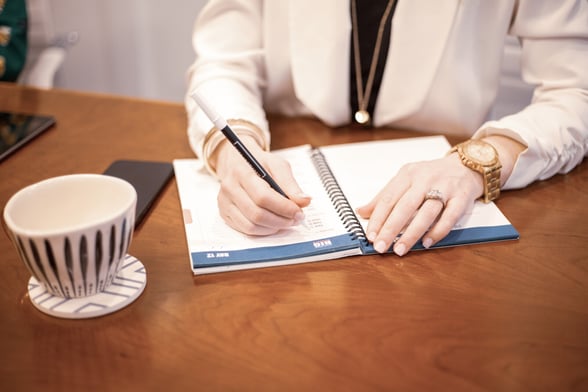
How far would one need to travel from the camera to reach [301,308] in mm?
636

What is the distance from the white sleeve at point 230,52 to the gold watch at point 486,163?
0.35m

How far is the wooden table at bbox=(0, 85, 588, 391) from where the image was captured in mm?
549

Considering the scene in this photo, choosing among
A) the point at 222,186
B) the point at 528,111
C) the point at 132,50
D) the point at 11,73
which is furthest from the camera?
the point at 132,50

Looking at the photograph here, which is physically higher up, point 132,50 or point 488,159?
point 488,159

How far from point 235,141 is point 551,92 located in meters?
0.58

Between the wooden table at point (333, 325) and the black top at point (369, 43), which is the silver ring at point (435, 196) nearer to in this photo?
the wooden table at point (333, 325)

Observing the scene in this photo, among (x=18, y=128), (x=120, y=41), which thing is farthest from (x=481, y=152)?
(x=120, y=41)

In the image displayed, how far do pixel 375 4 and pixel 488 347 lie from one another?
0.72 meters

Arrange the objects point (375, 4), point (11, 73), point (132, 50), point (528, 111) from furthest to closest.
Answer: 1. point (132, 50)
2. point (11, 73)
3. point (375, 4)
4. point (528, 111)

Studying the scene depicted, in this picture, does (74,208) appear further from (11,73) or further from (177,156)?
(11,73)

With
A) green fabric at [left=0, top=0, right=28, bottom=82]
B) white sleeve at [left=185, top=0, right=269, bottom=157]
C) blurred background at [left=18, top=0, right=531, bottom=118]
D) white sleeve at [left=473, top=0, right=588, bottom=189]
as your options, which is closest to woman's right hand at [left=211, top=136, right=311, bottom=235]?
white sleeve at [left=185, top=0, right=269, bottom=157]

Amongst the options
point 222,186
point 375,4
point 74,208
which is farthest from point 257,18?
point 74,208

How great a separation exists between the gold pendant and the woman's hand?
252 millimetres

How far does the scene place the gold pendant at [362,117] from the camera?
42.6 inches
